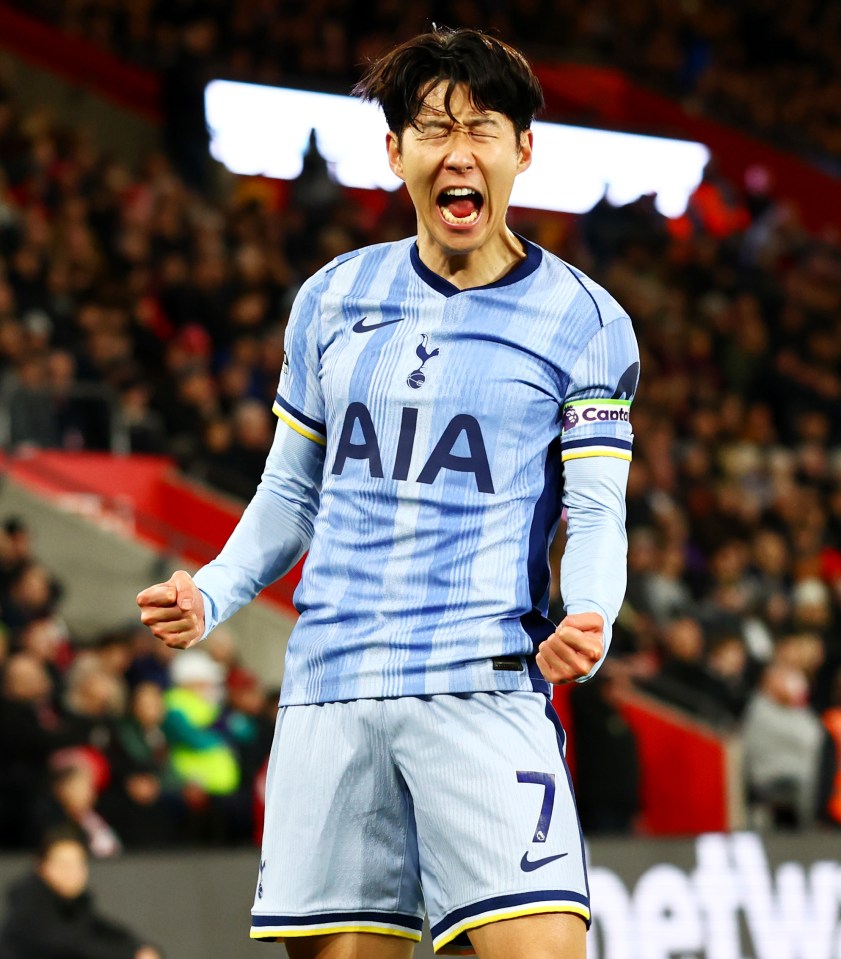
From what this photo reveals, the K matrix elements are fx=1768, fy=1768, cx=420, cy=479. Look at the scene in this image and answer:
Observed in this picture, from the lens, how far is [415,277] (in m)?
2.96

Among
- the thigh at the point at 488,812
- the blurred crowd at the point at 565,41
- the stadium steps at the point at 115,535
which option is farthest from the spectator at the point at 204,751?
the blurred crowd at the point at 565,41

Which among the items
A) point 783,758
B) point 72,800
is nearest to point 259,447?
point 783,758

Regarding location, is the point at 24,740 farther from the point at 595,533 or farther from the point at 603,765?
the point at 595,533

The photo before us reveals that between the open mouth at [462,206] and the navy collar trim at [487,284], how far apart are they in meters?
0.13

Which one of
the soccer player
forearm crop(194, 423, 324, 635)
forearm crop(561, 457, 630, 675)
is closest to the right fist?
the soccer player

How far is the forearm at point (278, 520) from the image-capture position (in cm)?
298

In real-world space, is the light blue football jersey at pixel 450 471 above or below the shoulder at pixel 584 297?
below

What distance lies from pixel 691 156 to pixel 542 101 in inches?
671

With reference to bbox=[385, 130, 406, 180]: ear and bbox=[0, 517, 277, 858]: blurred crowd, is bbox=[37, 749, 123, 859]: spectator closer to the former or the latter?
bbox=[0, 517, 277, 858]: blurred crowd

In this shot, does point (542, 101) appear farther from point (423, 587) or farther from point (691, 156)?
point (691, 156)

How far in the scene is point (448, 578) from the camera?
9.05 ft

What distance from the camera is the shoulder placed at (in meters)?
2.88

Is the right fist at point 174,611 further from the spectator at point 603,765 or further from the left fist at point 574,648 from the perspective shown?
the spectator at point 603,765

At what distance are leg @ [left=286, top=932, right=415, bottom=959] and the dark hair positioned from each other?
1303mm
